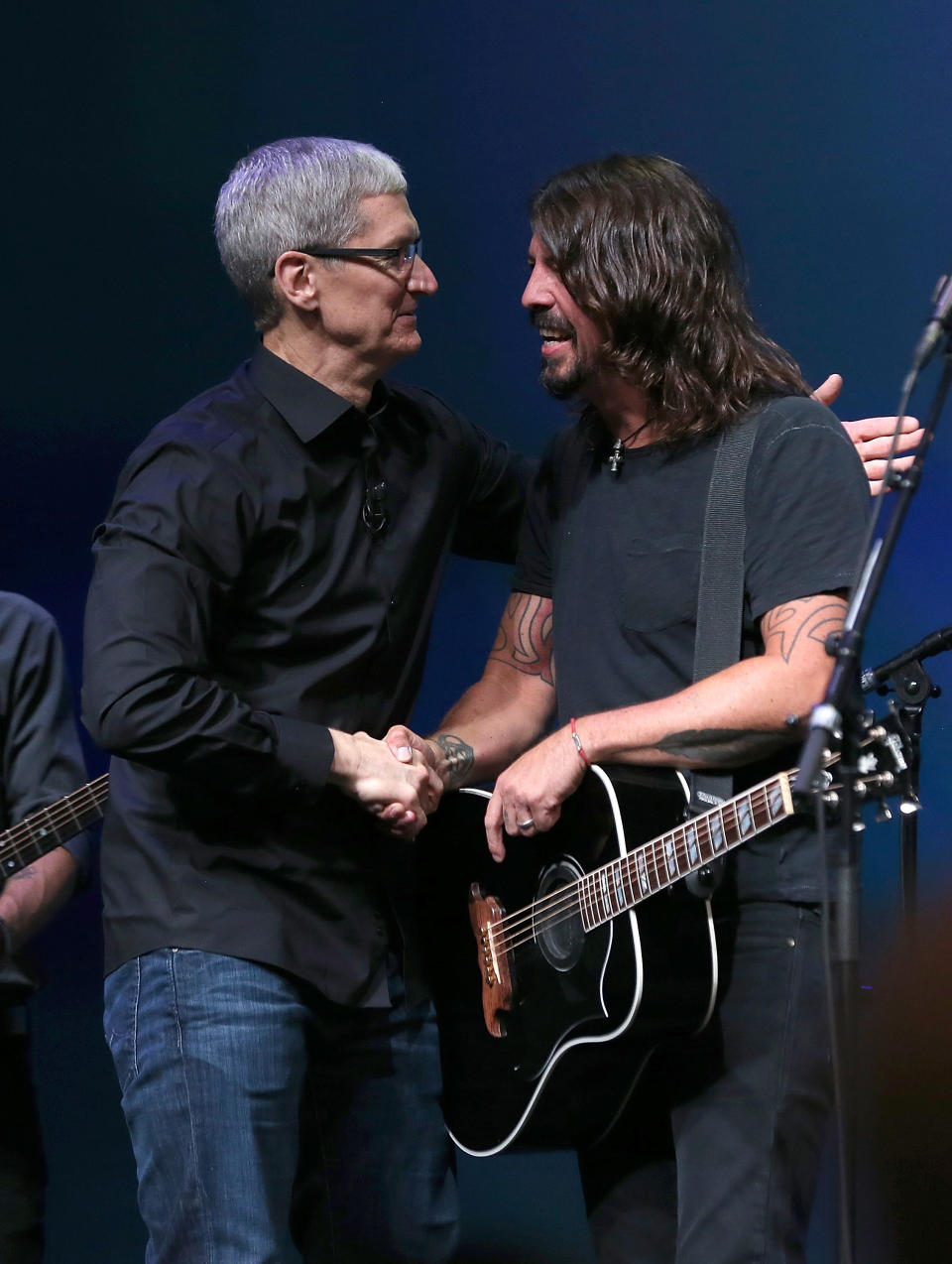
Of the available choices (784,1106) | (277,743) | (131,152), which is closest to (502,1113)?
(784,1106)

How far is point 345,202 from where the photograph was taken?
8.58 feet

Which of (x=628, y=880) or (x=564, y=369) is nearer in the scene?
(x=628, y=880)

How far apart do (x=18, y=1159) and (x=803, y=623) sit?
1.80 m

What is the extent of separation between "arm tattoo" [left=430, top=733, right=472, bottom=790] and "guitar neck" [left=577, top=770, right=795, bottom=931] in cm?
41

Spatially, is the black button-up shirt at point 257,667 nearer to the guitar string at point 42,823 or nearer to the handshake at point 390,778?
the handshake at point 390,778

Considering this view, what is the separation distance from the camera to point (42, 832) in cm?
316

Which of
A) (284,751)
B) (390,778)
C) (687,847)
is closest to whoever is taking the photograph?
(687,847)

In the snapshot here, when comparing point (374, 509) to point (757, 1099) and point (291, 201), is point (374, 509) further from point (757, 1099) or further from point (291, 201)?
point (757, 1099)

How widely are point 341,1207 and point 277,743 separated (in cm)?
84

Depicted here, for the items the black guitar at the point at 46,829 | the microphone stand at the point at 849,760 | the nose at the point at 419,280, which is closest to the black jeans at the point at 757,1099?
the microphone stand at the point at 849,760

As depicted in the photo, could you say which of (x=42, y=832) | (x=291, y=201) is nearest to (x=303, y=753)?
(x=291, y=201)

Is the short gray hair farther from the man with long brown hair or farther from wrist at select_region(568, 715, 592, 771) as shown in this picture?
wrist at select_region(568, 715, 592, 771)

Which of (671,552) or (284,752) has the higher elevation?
(671,552)

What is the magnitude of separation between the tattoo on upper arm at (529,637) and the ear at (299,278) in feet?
2.14
